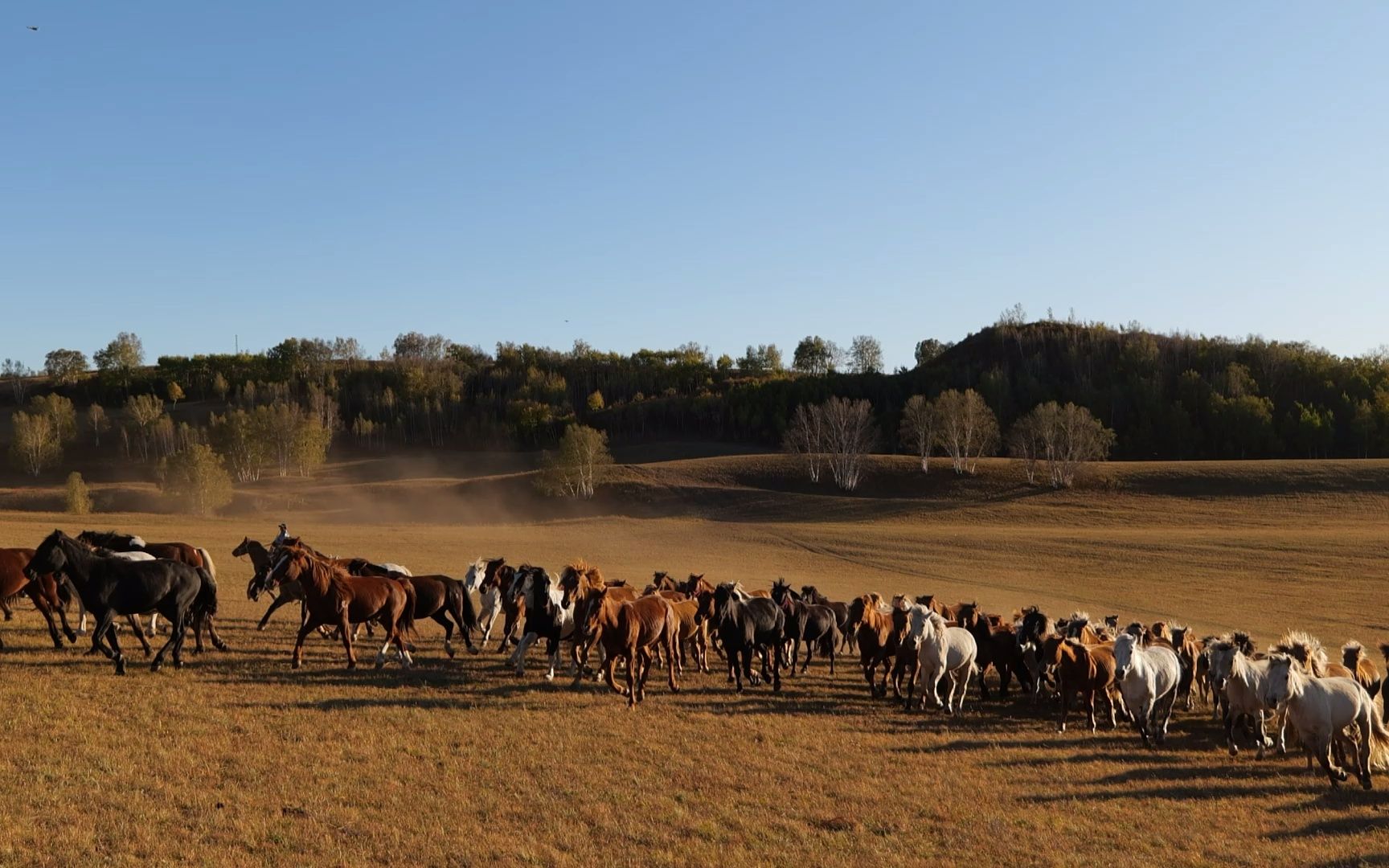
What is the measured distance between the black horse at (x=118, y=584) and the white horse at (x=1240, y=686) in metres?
16.0

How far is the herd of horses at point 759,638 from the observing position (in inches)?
523

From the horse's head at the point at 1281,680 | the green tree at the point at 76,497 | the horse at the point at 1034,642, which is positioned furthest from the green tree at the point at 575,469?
the horse's head at the point at 1281,680

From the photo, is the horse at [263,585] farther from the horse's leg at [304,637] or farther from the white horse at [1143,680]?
the white horse at [1143,680]

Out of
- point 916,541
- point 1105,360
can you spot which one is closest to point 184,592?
point 916,541

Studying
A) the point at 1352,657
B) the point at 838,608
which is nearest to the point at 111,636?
the point at 838,608

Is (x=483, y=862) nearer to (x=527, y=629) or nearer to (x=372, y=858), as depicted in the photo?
(x=372, y=858)

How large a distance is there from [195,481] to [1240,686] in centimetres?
7950

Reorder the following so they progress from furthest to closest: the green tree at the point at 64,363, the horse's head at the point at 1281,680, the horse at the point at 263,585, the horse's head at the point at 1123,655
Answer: the green tree at the point at 64,363, the horse at the point at 263,585, the horse's head at the point at 1123,655, the horse's head at the point at 1281,680

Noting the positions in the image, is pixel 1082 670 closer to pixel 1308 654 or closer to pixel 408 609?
pixel 1308 654

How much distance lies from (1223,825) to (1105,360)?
468 feet

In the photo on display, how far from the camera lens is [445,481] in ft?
297

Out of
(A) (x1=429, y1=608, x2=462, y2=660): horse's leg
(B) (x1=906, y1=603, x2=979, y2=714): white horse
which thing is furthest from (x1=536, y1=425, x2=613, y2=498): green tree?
(B) (x1=906, y1=603, x2=979, y2=714): white horse

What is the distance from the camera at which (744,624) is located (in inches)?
634

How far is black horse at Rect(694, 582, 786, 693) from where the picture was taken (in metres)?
16.0
